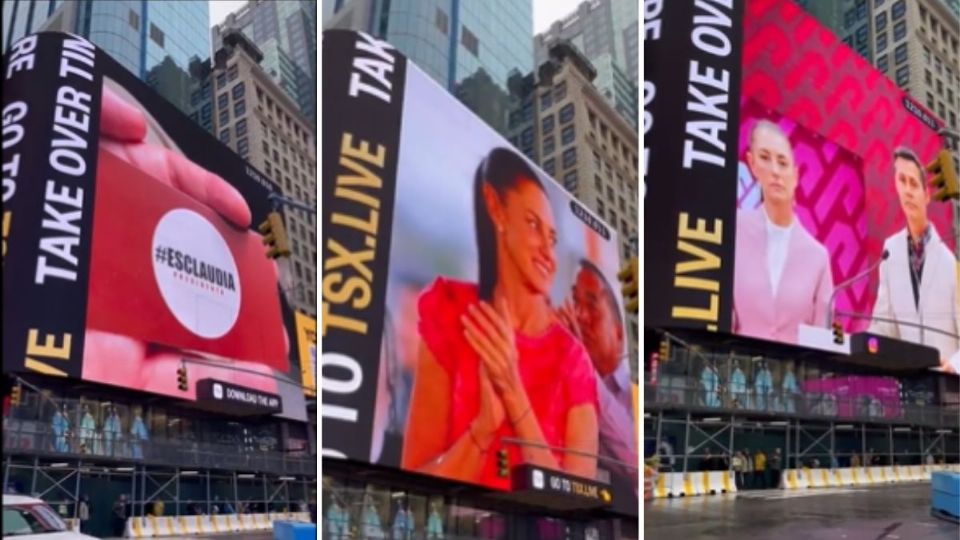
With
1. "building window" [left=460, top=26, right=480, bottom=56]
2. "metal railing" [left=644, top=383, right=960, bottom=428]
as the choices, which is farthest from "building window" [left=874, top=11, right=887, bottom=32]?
"building window" [left=460, top=26, right=480, bottom=56]

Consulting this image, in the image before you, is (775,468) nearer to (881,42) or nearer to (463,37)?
(881,42)

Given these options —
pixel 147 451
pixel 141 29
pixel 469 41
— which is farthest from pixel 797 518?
pixel 141 29

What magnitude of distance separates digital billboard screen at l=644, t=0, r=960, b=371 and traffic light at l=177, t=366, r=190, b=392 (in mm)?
3432

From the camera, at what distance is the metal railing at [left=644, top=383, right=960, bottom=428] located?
9.84 m

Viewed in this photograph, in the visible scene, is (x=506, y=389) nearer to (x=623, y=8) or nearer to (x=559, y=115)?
(x=559, y=115)

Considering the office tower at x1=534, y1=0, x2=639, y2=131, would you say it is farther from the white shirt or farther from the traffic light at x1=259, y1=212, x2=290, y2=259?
the white shirt

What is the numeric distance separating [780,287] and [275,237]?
5.66 metres

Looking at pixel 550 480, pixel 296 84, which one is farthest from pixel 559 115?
pixel 550 480

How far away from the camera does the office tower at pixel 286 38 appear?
670 centimetres

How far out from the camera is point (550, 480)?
671 cm

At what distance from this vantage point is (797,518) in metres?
7.44

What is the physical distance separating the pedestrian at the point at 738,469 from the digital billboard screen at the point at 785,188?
4.02 feet

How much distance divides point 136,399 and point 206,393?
445 millimetres

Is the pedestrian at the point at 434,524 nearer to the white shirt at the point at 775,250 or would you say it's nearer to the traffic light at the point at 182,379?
the traffic light at the point at 182,379
